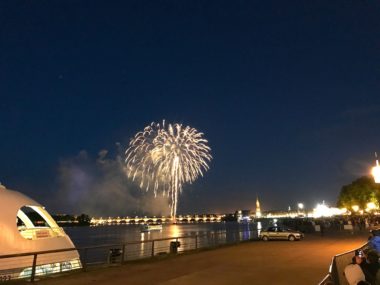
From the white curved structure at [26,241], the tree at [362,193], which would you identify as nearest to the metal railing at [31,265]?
the white curved structure at [26,241]

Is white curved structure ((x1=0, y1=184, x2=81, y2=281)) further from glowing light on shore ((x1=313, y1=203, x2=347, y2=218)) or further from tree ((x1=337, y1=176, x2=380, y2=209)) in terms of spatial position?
glowing light on shore ((x1=313, y1=203, x2=347, y2=218))

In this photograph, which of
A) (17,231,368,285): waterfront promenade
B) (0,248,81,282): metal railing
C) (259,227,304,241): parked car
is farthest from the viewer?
(259,227,304,241): parked car

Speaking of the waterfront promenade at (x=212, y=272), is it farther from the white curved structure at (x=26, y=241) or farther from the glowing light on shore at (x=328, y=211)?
the glowing light on shore at (x=328, y=211)

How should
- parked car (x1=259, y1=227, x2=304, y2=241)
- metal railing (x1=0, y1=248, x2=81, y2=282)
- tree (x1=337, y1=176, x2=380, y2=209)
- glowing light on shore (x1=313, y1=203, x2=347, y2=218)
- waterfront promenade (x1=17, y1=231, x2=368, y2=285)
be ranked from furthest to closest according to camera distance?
1. glowing light on shore (x1=313, y1=203, x2=347, y2=218)
2. tree (x1=337, y1=176, x2=380, y2=209)
3. parked car (x1=259, y1=227, x2=304, y2=241)
4. metal railing (x1=0, y1=248, x2=81, y2=282)
5. waterfront promenade (x1=17, y1=231, x2=368, y2=285)

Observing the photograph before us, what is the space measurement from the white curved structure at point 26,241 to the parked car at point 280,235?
22.5m

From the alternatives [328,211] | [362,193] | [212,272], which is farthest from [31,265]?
[328,211]

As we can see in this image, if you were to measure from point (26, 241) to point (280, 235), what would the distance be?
26.0 metres

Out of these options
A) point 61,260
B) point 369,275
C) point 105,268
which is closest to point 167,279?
point 105,268

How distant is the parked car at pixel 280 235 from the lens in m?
38.8

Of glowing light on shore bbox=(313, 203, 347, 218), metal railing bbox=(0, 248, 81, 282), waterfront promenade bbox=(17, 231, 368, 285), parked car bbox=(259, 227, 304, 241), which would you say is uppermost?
glowing light on shore bbox=(313, 203, 347, 218)

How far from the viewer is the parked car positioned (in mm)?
38844

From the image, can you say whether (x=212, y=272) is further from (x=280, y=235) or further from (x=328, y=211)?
(x=328, y=211)

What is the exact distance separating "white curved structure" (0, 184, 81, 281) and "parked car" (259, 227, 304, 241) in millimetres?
22482

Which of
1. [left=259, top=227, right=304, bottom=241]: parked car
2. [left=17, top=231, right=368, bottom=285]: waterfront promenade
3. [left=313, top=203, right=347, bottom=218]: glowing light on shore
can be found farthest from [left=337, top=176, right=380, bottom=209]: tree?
[left=17, top=231, right=368, bottom=285]: waterfront promenade
